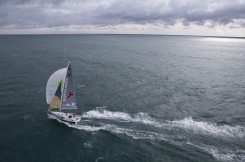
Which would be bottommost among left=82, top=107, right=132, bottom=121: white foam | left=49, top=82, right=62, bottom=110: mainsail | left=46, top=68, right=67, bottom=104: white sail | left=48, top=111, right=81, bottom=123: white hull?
left=82, top=107, right=132, bottom=121: white foam

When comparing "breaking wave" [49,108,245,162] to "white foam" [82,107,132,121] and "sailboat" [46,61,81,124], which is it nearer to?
"white foam" [82,107,132,121]

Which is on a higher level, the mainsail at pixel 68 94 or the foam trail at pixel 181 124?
the mainsail at pixel 68 94

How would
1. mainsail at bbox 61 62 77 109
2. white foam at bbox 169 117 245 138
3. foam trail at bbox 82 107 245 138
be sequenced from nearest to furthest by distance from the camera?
white foam at bbox 169 117 245 138 → foam trail at bbox 82 107 245 138 → mainsail at bbox 61 62 77 109

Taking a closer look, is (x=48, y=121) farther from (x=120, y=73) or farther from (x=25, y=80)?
(x=120, y=73)

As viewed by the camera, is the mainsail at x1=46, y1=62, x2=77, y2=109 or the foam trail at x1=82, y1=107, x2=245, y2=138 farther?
the mainsail at x1=46, y1=62, x2=77, y2=109

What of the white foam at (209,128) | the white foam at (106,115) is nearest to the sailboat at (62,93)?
the white foam at (106,115)

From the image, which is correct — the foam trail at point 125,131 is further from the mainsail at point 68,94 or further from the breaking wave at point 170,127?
the mainsail at point 68,94

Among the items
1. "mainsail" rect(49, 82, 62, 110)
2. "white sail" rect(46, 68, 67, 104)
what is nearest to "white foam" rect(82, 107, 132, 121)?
"mainsail" rect(49, 82, 62, 110)
